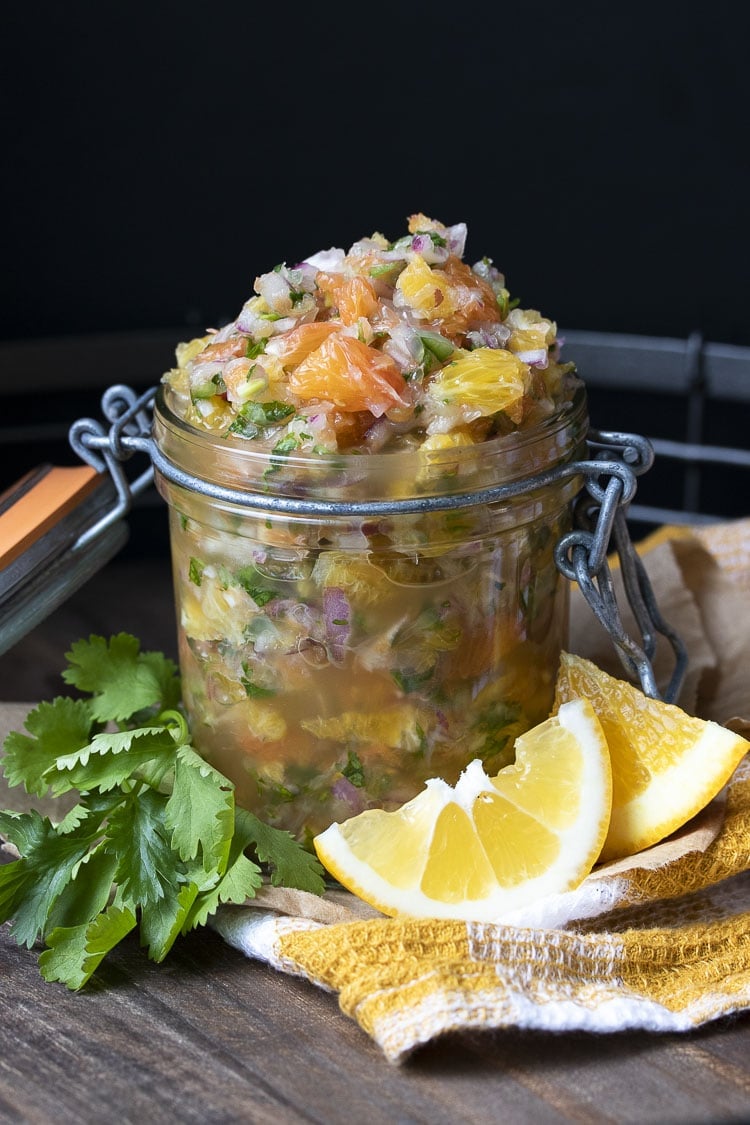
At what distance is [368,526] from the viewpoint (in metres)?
1.32

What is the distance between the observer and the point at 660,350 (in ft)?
7.63

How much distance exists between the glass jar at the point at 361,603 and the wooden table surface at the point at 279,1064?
0.70 ft

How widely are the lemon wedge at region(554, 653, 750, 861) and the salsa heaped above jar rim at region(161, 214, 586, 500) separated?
9.8 inches

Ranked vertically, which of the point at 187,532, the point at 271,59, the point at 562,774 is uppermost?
the point at 271,59

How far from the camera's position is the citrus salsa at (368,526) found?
4.31ft

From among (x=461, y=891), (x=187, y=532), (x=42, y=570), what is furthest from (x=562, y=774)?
(x=42, y=570)

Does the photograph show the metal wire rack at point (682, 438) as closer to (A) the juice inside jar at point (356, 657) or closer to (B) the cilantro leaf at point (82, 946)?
(A) the juice inside jar at point (356, 657)

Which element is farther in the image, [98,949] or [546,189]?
[546,189]

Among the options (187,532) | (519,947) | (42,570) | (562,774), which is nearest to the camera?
(519,947)

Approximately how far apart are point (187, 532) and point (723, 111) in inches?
62.9

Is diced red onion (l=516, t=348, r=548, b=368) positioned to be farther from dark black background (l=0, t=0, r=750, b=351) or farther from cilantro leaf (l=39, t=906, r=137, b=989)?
dark black background (l=0, t=0, r=750, b=351)

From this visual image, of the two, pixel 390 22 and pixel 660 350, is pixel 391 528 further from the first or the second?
pixel 390 22

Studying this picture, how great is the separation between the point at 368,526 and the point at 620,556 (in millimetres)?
370

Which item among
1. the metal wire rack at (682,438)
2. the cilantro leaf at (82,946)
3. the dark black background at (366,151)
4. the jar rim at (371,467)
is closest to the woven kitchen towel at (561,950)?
the cilantro leaf at (82,946)
